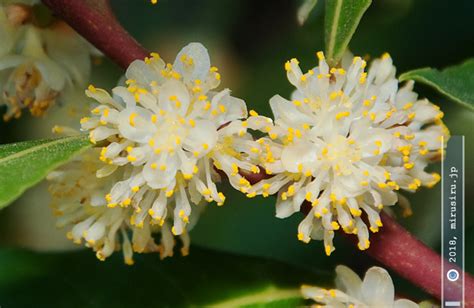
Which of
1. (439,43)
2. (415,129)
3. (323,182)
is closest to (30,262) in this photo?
(323,182)

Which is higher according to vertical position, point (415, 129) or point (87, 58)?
point (87, 58)

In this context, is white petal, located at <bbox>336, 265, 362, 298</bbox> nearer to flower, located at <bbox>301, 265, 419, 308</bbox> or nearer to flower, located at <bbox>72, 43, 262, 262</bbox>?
flower, located at <bbox>301, 265, 419, 308</bbox>

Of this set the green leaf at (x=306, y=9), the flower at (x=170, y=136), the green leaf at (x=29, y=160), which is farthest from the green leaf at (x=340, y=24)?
the green leaf at (x=29, y=160)

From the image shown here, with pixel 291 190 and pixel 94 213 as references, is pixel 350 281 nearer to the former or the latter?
pixel 291 190

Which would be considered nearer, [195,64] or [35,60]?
[195,64]

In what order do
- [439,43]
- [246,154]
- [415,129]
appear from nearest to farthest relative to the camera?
[246,154] → [415,129] → [439,43]

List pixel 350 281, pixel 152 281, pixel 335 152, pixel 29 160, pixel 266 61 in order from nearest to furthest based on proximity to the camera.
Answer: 1. pixel 29 160
2. pixel 335 152
3. pixel 350 281
4. pixel 152 281
5. pixel 266 61

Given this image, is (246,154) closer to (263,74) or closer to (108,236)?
(108,236)

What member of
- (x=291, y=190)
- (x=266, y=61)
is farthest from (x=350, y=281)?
(x=266, y=61)

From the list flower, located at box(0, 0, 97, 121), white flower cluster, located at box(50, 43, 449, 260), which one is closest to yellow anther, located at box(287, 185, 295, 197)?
white flower cluster, located at box(50, 43, 449, 260)
